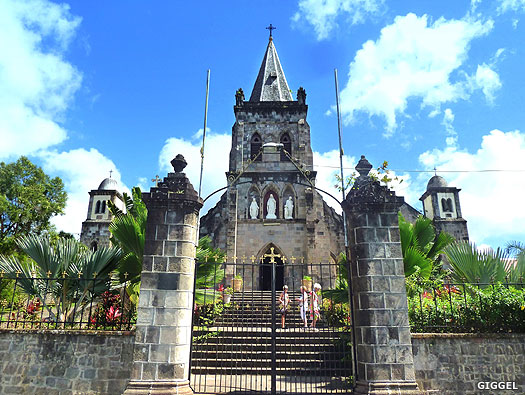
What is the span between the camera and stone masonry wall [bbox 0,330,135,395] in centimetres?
680

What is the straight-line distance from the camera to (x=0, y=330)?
723 cm

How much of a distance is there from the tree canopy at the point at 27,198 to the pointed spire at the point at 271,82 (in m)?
17.1

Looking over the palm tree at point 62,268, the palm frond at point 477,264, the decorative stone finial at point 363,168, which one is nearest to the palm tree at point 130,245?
the palm tree at point 62,268

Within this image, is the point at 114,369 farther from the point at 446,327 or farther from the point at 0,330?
the point at 446,327

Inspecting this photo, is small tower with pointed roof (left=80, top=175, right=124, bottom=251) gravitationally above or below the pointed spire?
below

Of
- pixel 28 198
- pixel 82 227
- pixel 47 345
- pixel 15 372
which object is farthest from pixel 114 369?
pixel 82 227

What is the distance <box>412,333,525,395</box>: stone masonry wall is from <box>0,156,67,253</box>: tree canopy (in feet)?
84.8

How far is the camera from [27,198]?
83.3ft

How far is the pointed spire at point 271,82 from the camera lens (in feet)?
86.9

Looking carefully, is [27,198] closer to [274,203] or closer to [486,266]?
[274,203]

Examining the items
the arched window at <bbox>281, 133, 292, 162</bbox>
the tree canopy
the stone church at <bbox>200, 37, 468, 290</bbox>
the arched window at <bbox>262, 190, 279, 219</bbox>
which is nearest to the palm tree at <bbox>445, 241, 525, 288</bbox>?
the stone church at <bbox>200, 37, 468, 290</bbox>

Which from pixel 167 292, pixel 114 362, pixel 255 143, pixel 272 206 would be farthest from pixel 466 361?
pixel 255 143

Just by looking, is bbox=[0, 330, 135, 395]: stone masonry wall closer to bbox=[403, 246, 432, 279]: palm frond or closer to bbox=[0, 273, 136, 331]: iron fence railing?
bbox=[0, 273, 136, 331]: iron fence railing

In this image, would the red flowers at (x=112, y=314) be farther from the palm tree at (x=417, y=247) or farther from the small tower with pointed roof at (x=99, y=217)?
the small tower with pointed roof at (x=99, y=217)
